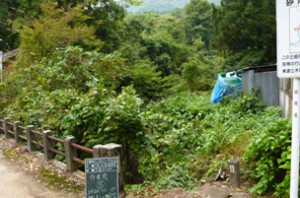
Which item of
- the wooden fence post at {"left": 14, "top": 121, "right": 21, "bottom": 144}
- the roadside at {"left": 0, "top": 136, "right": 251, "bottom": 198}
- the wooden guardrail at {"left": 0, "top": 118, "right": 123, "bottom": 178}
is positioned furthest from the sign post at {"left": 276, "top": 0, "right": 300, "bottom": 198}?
the wooden fence post at {"left": 14, "top": 121, "right": 21, "bottom": 144}

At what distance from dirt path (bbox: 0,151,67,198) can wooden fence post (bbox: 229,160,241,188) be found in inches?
109

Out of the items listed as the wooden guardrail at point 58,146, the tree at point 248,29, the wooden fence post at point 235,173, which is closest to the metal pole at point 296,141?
the wooden fence post at point 235,173

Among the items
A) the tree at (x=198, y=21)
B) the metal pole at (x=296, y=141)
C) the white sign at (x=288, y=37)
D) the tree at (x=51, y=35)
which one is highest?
the tree at (x=198, y=21)

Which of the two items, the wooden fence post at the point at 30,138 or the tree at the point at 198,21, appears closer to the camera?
the wooden fence post at the point at 30,138

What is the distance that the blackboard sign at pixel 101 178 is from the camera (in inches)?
123

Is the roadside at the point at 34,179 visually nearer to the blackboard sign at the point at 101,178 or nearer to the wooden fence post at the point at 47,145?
the wooden fence post at the point at 47,145

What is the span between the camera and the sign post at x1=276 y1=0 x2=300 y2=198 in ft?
9.02

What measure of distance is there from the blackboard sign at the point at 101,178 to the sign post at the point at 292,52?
1.68 metres

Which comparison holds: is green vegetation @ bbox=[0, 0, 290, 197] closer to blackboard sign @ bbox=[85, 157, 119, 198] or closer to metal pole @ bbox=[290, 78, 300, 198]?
metal pole @ bbox=[290, 78, 300, 198]

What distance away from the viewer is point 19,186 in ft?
18.8

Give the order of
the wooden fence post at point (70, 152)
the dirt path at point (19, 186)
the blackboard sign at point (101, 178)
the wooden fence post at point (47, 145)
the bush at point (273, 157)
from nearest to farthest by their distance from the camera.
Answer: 1. the blackboard sign at point (101, 178)
2. the bush at point (273, 157)
3. the dirt path at point (19, 186)
4. the wooden fence post at point (70, 152)
5. the wooden fence post at point (47, 145)

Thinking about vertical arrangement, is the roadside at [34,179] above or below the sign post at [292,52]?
below

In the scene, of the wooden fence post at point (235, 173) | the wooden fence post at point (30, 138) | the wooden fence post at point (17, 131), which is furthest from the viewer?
the wooden fence post at point (17, 131)

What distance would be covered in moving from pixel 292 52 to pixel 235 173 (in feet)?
7.89
